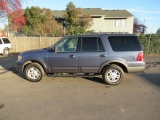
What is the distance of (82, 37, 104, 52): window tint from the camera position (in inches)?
262

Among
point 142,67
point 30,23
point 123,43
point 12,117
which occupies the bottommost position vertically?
point 12,117

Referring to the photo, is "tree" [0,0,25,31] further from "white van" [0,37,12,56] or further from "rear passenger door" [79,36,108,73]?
"rear passenger door" [79,36,108,73]

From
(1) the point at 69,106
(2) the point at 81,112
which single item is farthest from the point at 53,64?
(2) the point at 81,112

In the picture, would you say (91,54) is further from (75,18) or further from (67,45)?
(75,18)

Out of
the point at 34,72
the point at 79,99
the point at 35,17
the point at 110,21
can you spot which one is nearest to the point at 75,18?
the point at 35,17

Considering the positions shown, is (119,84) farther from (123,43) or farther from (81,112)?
(81,112)

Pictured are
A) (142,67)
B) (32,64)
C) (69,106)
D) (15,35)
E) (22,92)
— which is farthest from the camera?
(15,35)

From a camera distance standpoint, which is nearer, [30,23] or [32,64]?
[32,64]

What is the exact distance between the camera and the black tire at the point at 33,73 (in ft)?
23.1

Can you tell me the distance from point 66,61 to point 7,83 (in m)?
2.50

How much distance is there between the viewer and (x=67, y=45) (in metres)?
6.86

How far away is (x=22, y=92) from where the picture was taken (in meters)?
5.87

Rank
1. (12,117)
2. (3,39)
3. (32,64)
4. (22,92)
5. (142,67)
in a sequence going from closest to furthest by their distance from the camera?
(12,117), (22,92), (142,67), (32,64), (3,39)

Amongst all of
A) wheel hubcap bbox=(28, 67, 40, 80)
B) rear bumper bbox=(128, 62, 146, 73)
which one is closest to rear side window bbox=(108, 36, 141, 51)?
rear bumper bbox=(128, 62, 146, 73)
